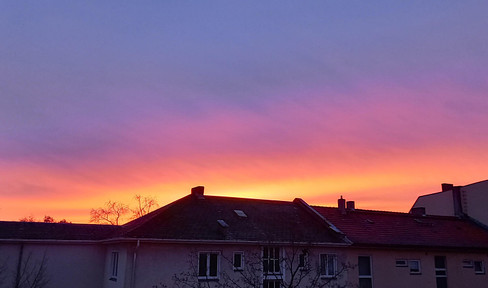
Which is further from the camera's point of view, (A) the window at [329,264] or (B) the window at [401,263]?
(B) the window at [401,263]

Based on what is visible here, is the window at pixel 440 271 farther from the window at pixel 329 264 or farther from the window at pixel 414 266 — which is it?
the window at pixel 329 264

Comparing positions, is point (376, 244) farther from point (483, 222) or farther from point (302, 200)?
point (483, 222)

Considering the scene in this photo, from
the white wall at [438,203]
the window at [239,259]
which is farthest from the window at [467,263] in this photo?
the window at [239,259]

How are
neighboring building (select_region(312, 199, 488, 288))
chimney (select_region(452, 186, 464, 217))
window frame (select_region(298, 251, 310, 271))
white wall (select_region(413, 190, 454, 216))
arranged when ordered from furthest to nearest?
white wall (select_region(413, 190, 454, 216))
chimney (select_region(452, 186, 464, 217))
neighboring building (select_region(312, 199, 488, 288))
window frame (select_region(298, 251, 310, 271))

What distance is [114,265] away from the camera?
67.8 ft

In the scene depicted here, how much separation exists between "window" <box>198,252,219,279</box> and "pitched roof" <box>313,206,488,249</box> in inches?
308

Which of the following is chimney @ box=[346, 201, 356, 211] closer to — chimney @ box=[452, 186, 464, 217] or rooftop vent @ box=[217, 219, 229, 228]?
chimney @ box=[452, 186, 464, 217]

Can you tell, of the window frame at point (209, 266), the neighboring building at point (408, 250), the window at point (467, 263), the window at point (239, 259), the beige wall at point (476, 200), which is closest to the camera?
the window frame at point (209, 266)

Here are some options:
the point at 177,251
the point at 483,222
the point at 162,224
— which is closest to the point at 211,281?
the point at 177,251

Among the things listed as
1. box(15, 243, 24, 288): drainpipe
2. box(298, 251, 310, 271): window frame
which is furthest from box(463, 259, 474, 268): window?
box(15, 243, 24, 288): drainpipe

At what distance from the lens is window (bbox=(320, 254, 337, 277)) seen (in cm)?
2183

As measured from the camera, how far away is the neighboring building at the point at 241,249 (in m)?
18.8

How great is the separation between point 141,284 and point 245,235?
538 centimetres

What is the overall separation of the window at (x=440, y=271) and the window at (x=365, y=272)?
456 cm
